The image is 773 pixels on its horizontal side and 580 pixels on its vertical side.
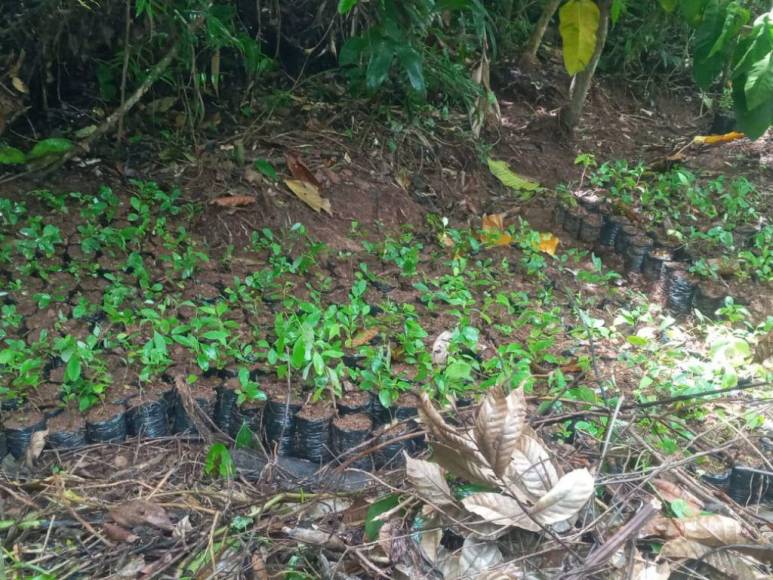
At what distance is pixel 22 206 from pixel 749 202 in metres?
3.87

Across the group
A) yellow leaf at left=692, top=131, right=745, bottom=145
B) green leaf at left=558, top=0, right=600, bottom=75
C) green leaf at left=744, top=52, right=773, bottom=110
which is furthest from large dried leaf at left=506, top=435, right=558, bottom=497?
yellow leaf at left=692, top=131, right=745, bottom=145

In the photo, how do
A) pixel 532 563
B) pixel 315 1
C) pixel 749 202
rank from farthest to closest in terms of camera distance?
pixel 749 202 < pixel 315 1 < pixel 532 563

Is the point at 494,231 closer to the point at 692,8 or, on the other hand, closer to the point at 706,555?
the point at 692,8

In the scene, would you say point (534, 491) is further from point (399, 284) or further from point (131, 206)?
point (131, 206)

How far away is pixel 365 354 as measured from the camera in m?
2.79

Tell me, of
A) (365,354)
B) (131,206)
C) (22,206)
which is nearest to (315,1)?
(131,206)

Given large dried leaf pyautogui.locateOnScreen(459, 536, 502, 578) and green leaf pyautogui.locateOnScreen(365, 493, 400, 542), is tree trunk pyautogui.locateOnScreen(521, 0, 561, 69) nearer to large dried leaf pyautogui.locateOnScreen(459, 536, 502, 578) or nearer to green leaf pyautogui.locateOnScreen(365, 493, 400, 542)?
green leaf pyautogui.locateOnScreen(365, 493, 400, 542)

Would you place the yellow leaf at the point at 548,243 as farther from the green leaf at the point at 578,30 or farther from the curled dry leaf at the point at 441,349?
the curled dry leaf at the point at 441,349

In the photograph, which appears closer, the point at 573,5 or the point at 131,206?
the point at 131,206

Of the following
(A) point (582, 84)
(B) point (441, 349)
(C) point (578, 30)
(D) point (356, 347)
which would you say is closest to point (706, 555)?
(B) point (441, 349)

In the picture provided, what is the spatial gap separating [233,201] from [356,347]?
1093 millimetres

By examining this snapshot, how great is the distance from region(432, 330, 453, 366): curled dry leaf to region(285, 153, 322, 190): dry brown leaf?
1296mm

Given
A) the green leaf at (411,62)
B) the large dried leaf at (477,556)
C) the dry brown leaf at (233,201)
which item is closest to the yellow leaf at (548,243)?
the green leaf at (411,62)

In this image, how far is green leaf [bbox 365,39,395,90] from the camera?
3.49 meters
